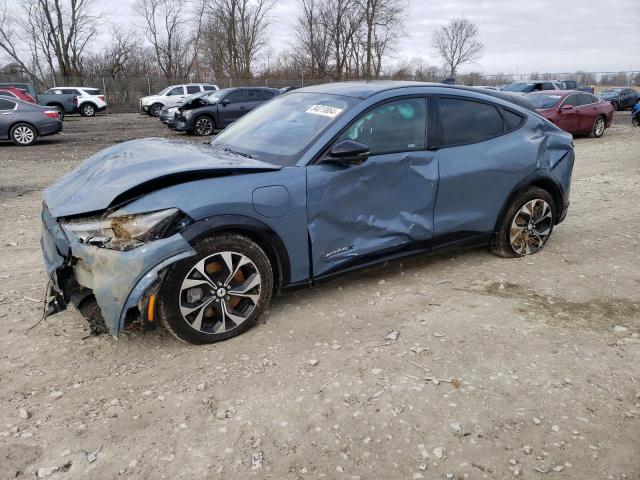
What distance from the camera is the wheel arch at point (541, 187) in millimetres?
4633

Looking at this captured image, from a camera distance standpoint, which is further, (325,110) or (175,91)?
(175,91)

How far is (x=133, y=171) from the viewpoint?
3.31m

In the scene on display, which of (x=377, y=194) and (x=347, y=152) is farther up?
(x=347, y=152)

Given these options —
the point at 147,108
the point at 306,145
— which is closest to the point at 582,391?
the point at 306,145

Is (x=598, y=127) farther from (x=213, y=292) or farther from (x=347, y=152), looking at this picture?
(x=213, y=292)

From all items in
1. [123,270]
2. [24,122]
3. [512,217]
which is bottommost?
[512,217]

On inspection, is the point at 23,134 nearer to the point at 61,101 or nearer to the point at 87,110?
the point at 61,101

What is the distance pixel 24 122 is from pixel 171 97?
14067mm

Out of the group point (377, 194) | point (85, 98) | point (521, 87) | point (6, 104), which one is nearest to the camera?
point (377, 194)

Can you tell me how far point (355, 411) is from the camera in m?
2.70

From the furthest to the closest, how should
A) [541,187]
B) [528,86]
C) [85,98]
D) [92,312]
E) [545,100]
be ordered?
[85,98], [528,86], [545,100], [541,187], [92,312]

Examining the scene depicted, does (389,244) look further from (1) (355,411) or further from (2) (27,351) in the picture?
(2) (27,351)

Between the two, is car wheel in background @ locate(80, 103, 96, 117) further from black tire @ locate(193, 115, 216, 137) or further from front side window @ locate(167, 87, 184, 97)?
black tire @ locate(193, 115, 216, 137)

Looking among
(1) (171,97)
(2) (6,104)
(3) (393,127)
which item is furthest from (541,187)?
(1) (171,97)
